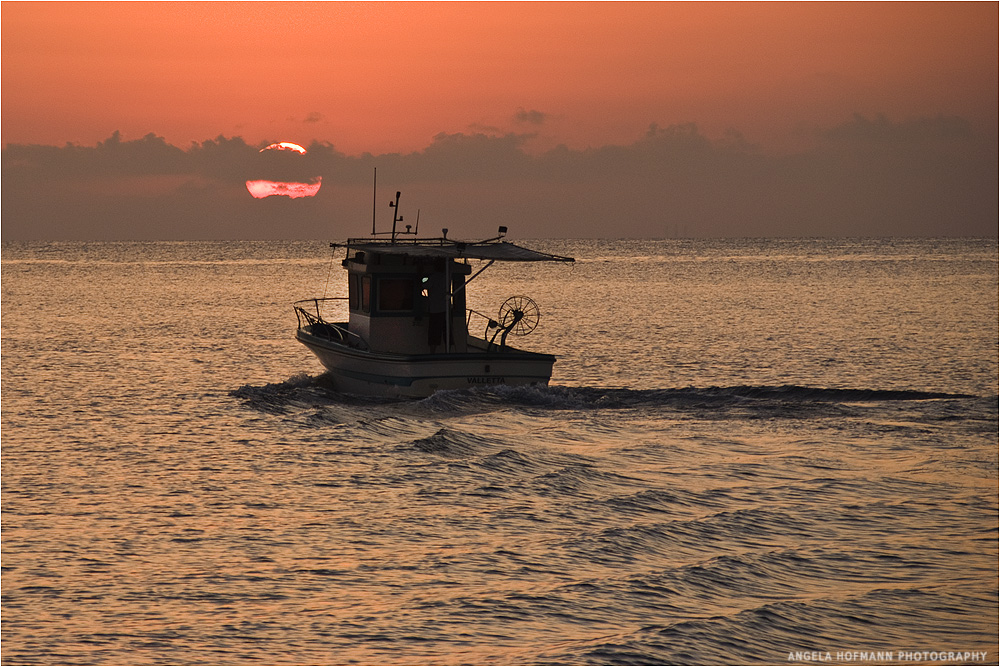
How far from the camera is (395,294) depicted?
28516mm

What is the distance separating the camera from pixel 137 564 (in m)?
14.4

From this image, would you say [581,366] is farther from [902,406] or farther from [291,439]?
[291,439]

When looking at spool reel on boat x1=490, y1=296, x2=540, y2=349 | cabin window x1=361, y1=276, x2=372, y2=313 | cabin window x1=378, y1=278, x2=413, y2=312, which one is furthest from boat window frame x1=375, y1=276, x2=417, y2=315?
spool reel on boat x1=490, y1=296, x2=540, y2=349

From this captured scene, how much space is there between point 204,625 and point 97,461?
9772 mm

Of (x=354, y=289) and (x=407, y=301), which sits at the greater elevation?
(x=354, y=289)

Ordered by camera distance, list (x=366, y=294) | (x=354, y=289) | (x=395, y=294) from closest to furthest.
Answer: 1. (x=395, y=294)
2. (x=366, y=294)
3. (x=354, y=289)

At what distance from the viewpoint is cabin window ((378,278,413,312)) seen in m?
28.4

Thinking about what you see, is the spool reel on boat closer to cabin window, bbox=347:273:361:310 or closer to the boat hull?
the boat hull

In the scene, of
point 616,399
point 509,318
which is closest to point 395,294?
point 616,399

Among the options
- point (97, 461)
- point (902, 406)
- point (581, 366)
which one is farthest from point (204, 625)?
point (581, 366)

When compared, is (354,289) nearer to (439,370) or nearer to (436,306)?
(436,306)

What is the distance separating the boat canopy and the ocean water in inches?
128

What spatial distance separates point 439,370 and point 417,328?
8.16 ft

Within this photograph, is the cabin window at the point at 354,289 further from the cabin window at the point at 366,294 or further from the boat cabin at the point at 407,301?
the boat cabin at the point at 407,301
